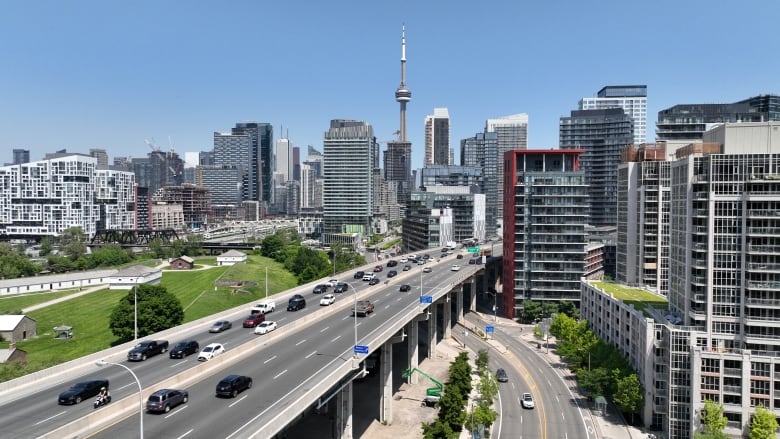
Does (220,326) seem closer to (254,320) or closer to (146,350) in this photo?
(254,320)

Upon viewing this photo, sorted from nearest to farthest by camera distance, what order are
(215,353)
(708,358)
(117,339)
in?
(215,353) → (708,358) → (117,339)

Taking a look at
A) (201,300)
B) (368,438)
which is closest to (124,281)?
(201,300)

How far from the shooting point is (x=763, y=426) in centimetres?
6269

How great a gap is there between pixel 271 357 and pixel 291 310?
86.8 feet

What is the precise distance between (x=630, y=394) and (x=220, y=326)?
57221mm

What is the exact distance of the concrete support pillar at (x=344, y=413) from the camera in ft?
201

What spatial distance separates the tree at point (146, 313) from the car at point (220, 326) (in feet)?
90.5

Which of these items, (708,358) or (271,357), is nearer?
(271,357)

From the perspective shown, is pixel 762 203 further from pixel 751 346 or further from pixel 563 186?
pixel 563 186

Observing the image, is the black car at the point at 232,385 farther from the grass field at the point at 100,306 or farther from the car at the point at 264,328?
the grass field at the point at 100,306

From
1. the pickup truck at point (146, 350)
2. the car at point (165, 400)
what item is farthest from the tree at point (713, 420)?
the pickup truck at point (146, 350)

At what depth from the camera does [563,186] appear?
133500mm

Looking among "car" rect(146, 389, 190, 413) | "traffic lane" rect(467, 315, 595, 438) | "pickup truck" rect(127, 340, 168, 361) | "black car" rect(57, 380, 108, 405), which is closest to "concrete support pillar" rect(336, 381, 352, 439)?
"pickup truck" rect(127, 340, 168, 361)

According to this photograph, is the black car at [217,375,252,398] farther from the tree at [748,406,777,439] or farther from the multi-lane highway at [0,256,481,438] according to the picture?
the tree at [748,406,777,439]
